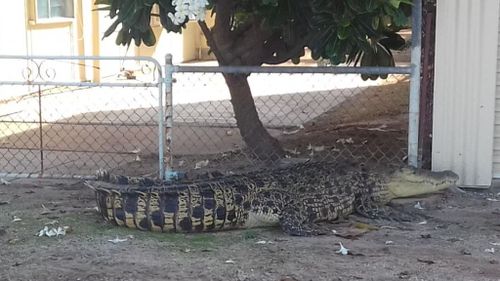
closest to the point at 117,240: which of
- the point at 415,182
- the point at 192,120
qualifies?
the point at 415,182

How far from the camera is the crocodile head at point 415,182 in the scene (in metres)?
6.14

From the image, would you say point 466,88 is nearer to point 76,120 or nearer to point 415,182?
point 415,182

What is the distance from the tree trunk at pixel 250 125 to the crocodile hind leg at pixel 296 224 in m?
2.08

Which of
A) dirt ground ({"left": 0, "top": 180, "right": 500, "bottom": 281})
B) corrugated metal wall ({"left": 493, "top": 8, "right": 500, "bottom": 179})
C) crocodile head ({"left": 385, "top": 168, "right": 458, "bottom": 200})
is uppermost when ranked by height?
corrugated metal wall ({"left": 493, "top": 8, "right": 500, "bottom": 179})

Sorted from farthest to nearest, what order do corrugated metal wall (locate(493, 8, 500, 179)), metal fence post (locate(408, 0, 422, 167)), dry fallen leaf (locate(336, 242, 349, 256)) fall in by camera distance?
1. corrugated metal wall (locate(493, 8, 500, 179))
2. metal fence post (locate(408, 0, 422, 167))
3. dry fallen leaf (locate(336, 242, 349, 256))

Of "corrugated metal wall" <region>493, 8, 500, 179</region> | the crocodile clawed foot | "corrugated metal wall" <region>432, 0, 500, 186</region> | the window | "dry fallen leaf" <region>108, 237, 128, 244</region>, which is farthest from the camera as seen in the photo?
the window

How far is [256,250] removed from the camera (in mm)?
4941

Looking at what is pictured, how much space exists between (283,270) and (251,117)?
134 inches

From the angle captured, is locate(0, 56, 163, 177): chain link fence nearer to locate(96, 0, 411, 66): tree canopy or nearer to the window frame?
locate(96, 0, 411, 66): tree canopy

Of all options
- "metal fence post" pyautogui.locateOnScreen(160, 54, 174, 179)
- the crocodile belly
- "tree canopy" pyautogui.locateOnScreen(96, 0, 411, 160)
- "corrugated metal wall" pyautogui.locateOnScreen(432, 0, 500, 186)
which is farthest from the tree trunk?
the crocodile belly

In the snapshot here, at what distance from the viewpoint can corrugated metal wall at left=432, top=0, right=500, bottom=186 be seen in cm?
629

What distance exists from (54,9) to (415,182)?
33.2 ft

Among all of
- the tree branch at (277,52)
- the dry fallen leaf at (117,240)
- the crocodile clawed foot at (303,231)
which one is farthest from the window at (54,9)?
the crocodile clawed foot at (303,231)

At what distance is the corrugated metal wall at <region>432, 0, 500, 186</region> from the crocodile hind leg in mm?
1604
